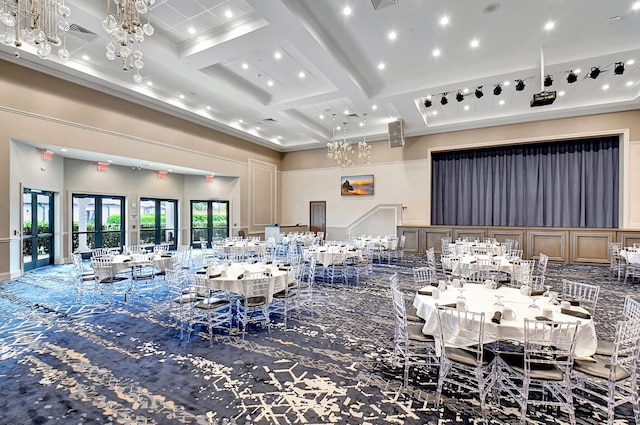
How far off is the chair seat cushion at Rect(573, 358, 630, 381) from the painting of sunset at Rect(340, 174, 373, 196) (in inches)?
470

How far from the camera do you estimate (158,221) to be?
13.4 m

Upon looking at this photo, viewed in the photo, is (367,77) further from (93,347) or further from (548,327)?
(93,347)

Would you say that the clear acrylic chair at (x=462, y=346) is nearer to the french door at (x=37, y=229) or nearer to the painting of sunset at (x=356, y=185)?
the french door at (x=37, y=229)

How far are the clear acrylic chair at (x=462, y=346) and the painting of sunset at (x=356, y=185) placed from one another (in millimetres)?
11705

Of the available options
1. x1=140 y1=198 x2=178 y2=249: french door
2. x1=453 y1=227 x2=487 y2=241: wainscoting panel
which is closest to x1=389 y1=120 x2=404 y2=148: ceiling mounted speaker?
x1=453 y1=227 x2=487 y2=241: wainscoting panel

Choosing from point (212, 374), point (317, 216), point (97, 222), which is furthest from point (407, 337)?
point (317, 216)

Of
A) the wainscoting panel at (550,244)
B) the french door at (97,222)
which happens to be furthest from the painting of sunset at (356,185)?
the french door at (97,222)

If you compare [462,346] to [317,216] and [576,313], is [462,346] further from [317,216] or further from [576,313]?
[317,216]

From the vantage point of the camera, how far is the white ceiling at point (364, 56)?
18.7 ft

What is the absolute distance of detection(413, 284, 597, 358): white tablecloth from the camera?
2.74 m

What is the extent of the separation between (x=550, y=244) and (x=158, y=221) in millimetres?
15703

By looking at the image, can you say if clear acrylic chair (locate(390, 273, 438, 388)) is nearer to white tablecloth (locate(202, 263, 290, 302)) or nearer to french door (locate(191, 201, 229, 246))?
white tablecloth (locate(202, 263, 290, 302))

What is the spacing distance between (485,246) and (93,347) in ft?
30.7

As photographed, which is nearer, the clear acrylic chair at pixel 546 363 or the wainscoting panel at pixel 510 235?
the clear acrylic chair at pixel 546 363
